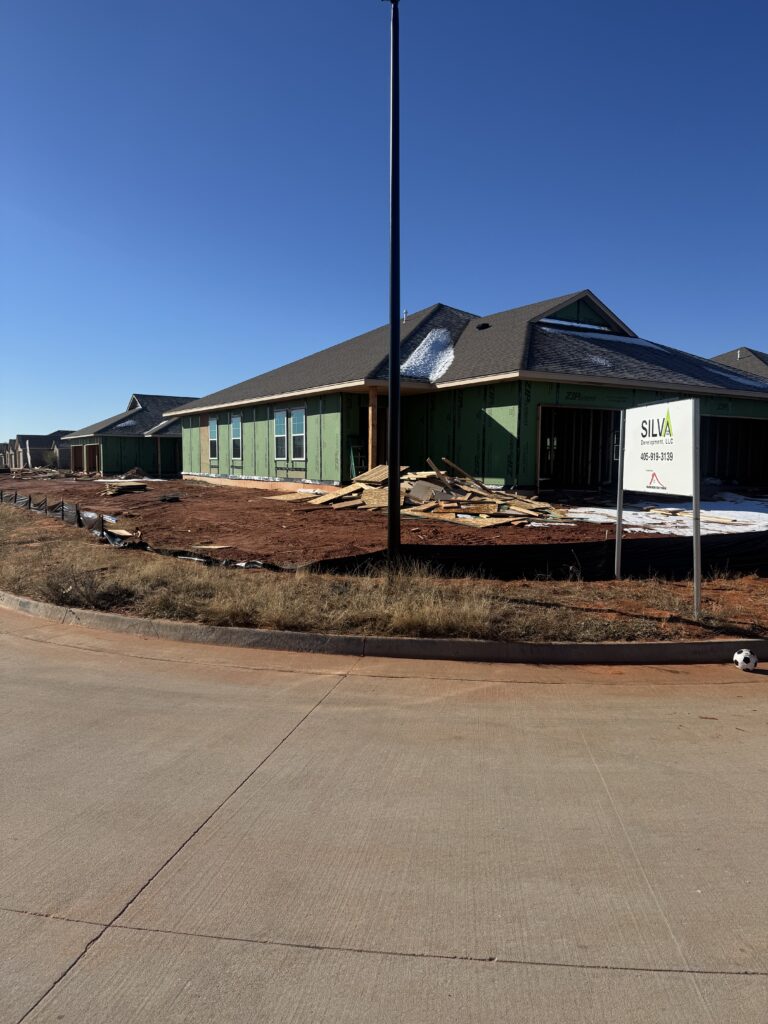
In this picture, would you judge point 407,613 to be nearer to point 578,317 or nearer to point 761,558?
point 761,558

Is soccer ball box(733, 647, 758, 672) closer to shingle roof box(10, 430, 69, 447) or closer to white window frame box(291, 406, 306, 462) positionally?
white window frame box(291, 406, 306, 462)

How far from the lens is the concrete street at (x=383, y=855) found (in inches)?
98.0

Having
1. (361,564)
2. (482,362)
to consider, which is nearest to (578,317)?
(482,362)

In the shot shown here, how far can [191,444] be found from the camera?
36125 millimetres

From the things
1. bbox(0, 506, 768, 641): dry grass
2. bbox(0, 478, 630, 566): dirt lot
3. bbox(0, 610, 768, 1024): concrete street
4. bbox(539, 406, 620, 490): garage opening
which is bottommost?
bbox(0, 610, 768, 1024): concrete street

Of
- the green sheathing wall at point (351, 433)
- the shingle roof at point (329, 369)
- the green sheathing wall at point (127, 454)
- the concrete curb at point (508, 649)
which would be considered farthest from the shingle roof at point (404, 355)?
the green sheathing wall at point (127, 454)

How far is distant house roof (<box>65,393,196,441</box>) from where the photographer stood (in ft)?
153

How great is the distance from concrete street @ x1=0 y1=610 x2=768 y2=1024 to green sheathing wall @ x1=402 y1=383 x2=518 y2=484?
15191 millimetres

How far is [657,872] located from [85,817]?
9.07 ft

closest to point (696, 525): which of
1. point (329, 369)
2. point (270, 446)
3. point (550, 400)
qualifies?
point (550, 400)

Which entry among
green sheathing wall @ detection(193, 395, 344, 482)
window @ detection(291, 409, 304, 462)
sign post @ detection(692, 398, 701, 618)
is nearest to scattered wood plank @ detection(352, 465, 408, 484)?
green sheathing wall @ detection(193, 395, 344, 482)

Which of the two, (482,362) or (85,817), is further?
(482,362)

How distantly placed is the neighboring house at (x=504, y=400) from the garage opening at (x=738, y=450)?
0.04 m

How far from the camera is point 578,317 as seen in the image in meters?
25.6
